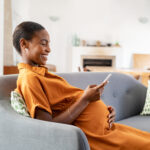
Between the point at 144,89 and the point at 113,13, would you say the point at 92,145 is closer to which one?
the point at 144,89

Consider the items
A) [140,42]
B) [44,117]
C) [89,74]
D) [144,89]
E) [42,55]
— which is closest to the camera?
[44,117]

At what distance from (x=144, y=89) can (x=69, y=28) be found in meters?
5.20

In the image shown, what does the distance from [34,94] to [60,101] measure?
18cm

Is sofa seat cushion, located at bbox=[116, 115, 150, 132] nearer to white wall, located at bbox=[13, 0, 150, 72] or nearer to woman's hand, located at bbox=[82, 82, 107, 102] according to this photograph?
woman's hand, located at bbox=[82, 82, 107, 102]

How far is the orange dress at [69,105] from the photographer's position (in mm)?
1051

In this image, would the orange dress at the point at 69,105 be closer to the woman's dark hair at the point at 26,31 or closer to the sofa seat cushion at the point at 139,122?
the woman's dark hair at the point at 26,31

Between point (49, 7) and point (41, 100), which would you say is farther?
point (49, 7)

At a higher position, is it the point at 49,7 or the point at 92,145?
the point at 49,7

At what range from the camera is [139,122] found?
1805mm

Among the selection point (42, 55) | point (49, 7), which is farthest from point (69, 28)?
point (42, 55)

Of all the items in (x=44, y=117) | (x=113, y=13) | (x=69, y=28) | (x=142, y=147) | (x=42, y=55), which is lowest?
(x=142, y=147)

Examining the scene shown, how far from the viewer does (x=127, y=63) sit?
7008 mm

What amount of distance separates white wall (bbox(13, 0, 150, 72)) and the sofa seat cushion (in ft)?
16.9

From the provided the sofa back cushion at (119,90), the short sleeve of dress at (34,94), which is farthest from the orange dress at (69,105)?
the sofa back cushion at (119,90)
